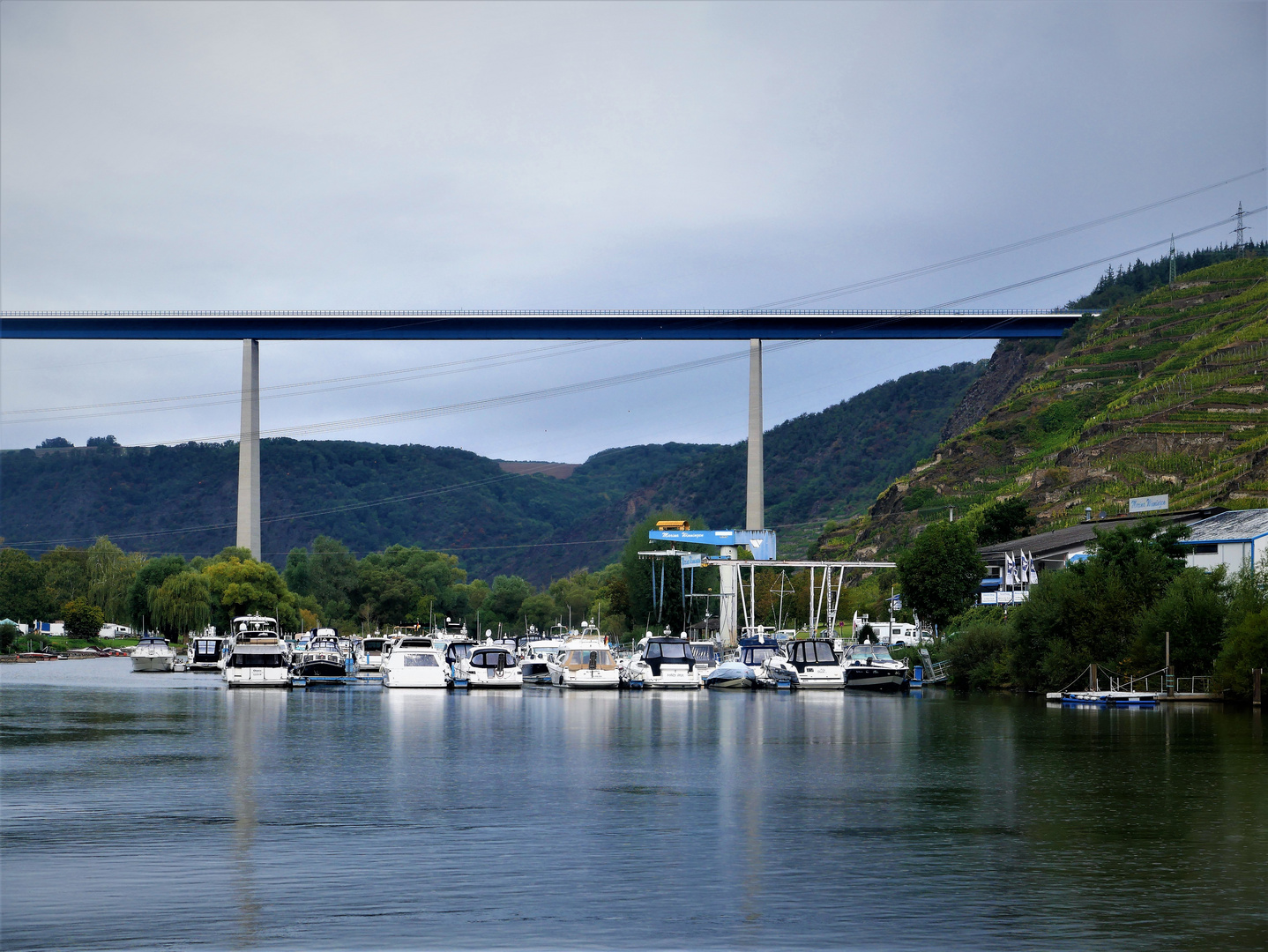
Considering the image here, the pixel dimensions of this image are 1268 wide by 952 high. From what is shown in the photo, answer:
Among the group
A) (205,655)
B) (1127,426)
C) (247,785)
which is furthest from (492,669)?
(1127,426)

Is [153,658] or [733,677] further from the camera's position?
[153,658]

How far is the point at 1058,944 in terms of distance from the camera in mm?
11914

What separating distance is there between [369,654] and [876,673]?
39.3 metres

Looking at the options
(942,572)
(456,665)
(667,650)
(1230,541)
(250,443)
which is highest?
(250,443)

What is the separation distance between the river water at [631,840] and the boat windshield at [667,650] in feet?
93.5

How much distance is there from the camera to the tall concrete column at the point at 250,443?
374 feet

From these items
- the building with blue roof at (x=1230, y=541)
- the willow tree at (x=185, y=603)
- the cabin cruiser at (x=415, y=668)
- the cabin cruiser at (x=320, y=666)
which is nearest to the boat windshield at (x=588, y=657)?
the cabin cruiser at (x=415, y=668)

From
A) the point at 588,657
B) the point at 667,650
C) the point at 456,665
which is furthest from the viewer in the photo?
the point at 456,665

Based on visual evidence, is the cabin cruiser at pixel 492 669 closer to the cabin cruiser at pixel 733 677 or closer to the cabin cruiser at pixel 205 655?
the cabin cruiser at pixel 733 677

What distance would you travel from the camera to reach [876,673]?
62.7 meters

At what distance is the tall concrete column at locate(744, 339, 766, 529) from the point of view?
367 ft

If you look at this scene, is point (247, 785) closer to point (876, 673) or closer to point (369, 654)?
point (876, 673)

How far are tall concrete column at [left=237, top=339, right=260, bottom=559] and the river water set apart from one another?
268 ft

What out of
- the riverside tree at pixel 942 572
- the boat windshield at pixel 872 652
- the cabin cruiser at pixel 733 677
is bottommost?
the cabin cruiser at pixel 733 677
